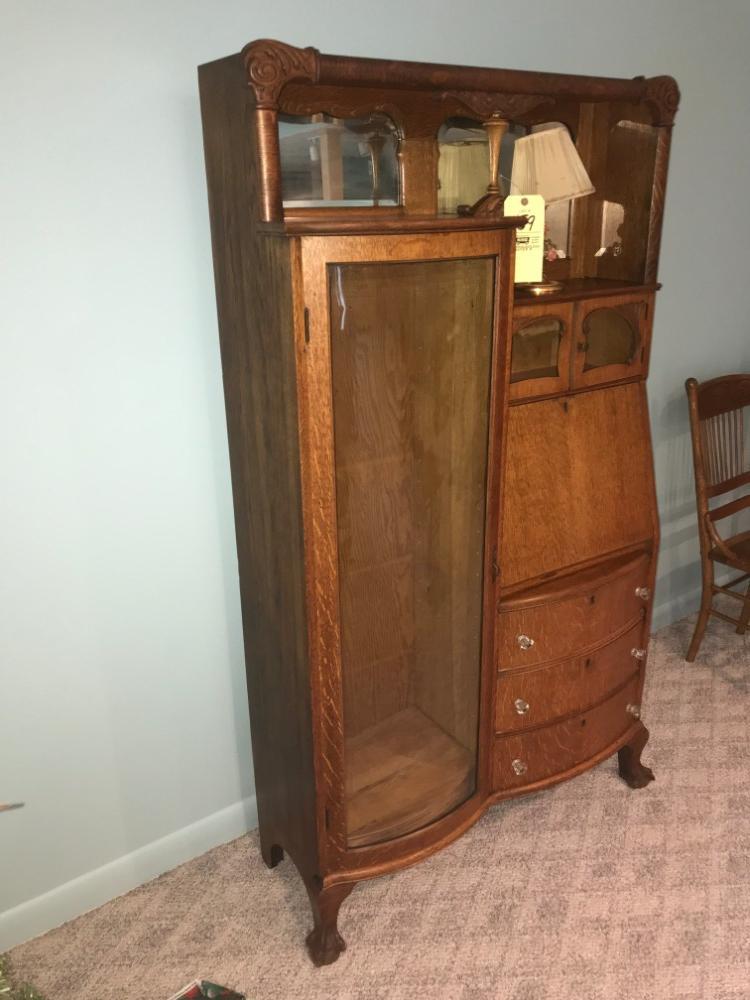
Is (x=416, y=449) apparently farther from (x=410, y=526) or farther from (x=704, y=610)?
(x=704, y=610)

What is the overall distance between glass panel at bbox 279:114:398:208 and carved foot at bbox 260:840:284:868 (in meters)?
1.49

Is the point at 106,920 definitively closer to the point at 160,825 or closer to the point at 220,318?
the point at 160,825

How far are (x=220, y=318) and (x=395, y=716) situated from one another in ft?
3.13

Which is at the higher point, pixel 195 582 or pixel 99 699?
pixel 195 582

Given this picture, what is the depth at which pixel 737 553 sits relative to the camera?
2.61 meters

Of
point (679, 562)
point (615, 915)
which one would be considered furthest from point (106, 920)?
point (679, 562)

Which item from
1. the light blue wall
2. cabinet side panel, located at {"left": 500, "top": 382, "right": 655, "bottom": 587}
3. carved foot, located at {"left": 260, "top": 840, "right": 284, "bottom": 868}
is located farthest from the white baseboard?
cabinet side panel, located at {"left": 500, "top": 382, "right": 655, "bottom": 587}

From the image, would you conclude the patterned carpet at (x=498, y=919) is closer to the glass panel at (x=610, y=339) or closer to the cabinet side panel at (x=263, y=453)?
the cabinet side panel at (x=263, y=453)

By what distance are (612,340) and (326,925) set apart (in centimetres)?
146

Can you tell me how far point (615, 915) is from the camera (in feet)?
5.99

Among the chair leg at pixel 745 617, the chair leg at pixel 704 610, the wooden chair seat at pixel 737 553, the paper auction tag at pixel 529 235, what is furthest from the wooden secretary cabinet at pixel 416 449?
the chair leg at pixel 745 617

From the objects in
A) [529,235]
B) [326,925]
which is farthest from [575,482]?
[326,925]

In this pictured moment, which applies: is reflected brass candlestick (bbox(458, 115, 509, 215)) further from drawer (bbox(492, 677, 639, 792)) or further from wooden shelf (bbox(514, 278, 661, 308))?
drawer (bbox(492, 677, 639, 792))

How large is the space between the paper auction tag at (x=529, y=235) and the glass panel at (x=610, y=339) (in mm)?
171
